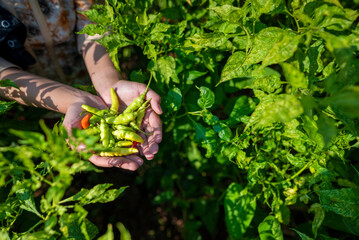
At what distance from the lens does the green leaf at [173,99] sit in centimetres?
195

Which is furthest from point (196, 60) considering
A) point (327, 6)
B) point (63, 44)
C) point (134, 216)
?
point (134, 216)

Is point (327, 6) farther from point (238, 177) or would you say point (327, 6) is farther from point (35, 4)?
point (35, 4)

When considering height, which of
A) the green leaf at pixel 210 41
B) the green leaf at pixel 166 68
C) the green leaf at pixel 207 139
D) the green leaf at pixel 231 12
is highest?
the green leaf at pixel 231 12

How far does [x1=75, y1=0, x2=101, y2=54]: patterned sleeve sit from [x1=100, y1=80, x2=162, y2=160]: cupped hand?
2.21 ft

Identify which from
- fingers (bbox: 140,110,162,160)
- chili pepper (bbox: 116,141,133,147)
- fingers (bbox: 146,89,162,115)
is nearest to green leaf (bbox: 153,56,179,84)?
fingers (bbox: 146,89,162,115)

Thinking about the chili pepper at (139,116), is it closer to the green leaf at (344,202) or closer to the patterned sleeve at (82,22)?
the patterned sleeve at (82,22)

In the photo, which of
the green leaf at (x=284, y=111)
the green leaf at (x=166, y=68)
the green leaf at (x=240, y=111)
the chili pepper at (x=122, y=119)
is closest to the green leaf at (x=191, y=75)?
the green leaf at (x=166, y=68)

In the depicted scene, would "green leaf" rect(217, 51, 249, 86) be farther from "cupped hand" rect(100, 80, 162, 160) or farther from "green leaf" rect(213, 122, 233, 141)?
"cupped hand" rect(100, 80, 162, 160)

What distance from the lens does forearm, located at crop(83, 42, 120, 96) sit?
235cm

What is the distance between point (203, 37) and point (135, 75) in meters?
0.69

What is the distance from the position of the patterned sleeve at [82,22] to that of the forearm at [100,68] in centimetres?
9

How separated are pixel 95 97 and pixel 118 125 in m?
0.42

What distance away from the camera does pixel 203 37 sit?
1776 mm

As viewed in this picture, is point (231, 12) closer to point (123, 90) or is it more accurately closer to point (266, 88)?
point (266, 88)
